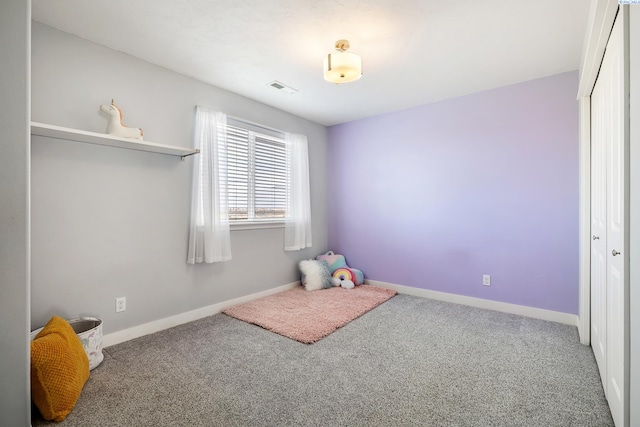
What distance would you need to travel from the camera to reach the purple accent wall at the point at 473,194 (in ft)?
9.23

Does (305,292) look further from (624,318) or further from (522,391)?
(624,318)

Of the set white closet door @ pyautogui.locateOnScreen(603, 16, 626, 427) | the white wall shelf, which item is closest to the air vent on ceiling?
the white wall shelf

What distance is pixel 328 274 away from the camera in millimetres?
3994

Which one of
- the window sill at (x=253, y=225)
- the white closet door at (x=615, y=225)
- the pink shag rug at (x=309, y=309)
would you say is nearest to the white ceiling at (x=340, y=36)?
the white closet door at (x=615, y=225)

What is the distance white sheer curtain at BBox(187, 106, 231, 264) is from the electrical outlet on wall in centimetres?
59

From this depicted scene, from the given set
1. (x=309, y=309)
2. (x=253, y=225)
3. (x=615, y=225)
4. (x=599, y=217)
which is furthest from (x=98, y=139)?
(x=599, y=217)

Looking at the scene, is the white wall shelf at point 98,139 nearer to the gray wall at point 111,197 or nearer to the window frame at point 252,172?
the gray wall at point 111,197

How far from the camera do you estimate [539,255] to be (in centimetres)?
Answer: 292

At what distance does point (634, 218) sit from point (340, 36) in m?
1.98

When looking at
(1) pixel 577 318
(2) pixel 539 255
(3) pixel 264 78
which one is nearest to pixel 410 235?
(2) pixel 539 255

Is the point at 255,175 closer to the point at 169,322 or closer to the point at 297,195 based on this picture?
the point at 297,195

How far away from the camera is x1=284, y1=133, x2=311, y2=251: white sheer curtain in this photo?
3.87 meters

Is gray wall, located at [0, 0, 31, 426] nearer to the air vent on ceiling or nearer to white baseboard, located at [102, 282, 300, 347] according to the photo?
white baseboard, located at [102, 282, 300, 347]

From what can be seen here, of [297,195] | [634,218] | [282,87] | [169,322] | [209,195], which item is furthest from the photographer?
[297,195]
